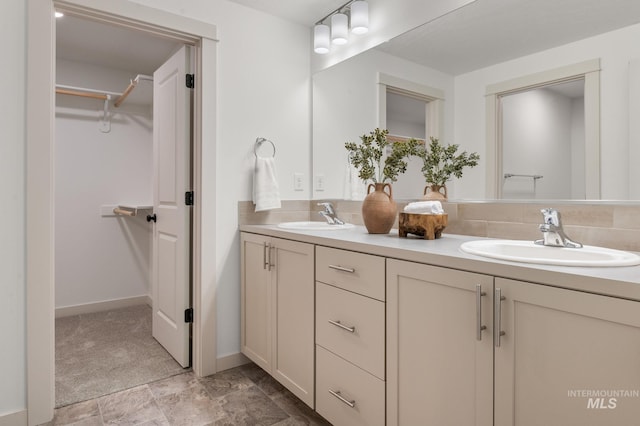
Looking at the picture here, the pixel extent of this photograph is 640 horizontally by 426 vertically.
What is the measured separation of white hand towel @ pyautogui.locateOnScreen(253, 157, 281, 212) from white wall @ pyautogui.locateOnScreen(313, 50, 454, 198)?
365 mm

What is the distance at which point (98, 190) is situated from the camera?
11.3ft

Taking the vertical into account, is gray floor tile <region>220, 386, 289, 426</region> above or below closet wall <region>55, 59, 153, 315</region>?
below

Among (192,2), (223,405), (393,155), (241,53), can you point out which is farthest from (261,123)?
(223,405)

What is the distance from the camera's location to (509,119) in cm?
164

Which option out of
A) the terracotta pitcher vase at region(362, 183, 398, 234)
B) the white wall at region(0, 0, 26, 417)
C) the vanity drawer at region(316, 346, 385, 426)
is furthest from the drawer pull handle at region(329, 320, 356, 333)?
the white wall at region(0, 0, 26, 417)

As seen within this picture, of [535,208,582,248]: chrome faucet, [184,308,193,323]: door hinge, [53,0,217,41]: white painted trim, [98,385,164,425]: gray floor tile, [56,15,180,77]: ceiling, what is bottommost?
[98,385,164,425]: gray floor tile

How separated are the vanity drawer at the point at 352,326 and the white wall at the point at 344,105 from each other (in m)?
0.79

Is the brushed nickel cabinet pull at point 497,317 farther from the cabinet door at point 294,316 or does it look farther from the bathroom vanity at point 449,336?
the cabinet door at point 294,316

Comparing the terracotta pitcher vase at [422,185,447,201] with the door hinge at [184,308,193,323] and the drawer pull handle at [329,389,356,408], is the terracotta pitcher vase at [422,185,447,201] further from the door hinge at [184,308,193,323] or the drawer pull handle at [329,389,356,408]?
the door hinge at [184,308,193,323]

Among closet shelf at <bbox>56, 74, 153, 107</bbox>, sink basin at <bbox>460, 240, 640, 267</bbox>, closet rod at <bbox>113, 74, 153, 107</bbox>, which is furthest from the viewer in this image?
closet shelf at <bbox>56, 74, 153, 107</bbox>

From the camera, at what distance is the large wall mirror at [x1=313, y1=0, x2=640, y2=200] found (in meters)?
1.31

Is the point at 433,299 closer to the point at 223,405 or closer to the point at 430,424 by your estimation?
the point at 430,424

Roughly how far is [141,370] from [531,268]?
7.32 ft

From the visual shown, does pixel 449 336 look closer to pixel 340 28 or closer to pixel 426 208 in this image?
pixel 426 208
